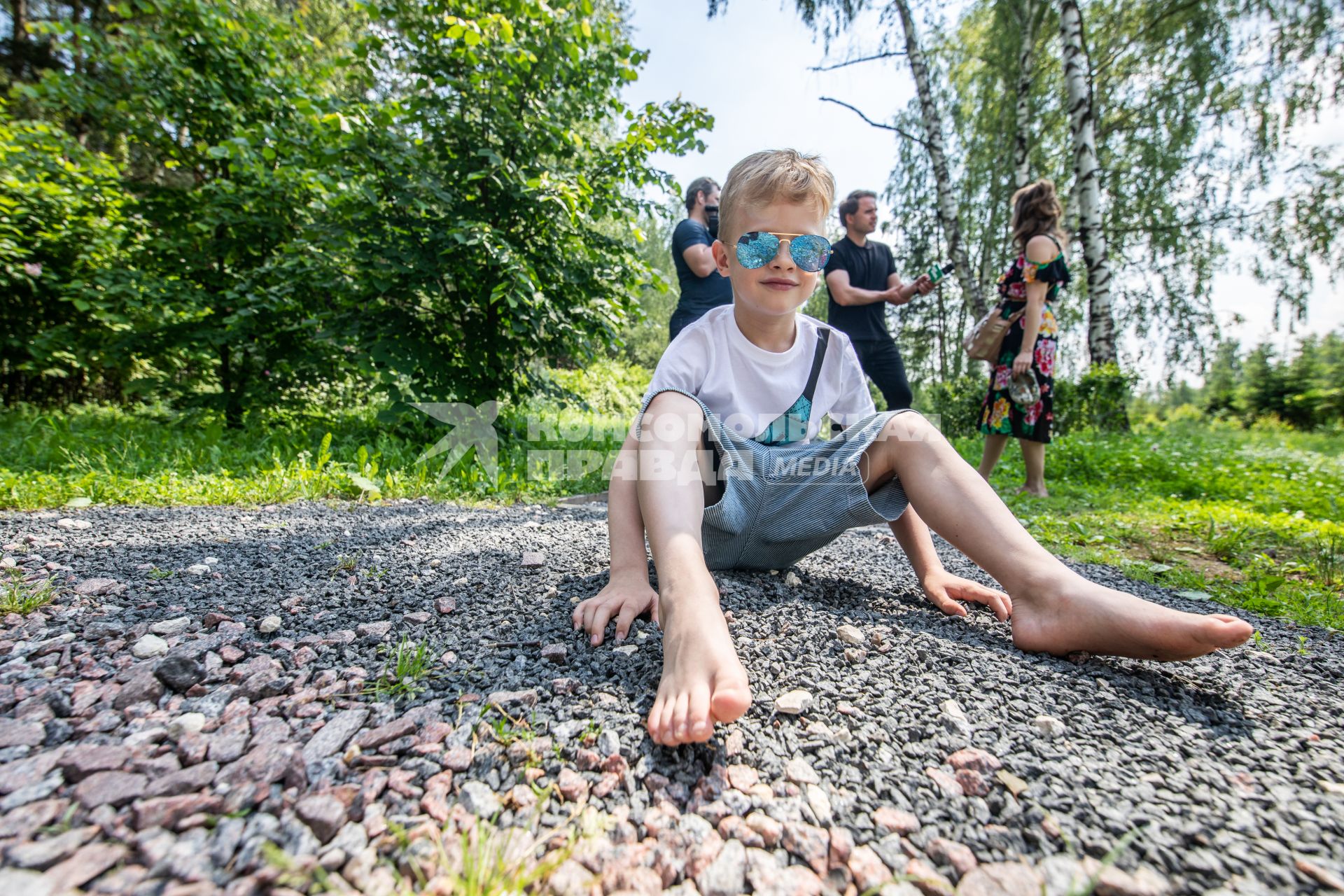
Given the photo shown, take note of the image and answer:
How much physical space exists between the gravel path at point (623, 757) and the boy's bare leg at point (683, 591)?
0.22ft

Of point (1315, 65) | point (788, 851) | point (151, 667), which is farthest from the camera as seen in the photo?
point (1315, 65)

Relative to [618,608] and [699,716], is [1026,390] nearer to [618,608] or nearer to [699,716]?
[618,608]

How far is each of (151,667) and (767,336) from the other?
1551 mm

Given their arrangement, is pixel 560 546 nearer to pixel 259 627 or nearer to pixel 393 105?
pixel 259 627

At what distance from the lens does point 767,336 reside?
5.57 ft

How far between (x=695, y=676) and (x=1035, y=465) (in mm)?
3614

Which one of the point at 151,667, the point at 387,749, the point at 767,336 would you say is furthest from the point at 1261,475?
the point at 151,667

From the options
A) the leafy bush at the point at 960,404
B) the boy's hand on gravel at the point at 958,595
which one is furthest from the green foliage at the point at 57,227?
the leafy bush at the point at 960,404

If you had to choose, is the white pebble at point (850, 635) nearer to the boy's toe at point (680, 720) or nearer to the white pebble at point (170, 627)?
the boy's toe at point (680, 720)

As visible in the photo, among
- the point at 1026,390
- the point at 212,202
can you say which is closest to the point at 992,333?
the point at 1026,390

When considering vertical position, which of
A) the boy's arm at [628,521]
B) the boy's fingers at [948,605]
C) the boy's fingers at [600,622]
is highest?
the boy's arm at [628,521]

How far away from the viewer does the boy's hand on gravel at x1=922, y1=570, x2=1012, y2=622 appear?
1.49 metres

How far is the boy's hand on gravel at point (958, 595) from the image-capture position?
149 centimetres

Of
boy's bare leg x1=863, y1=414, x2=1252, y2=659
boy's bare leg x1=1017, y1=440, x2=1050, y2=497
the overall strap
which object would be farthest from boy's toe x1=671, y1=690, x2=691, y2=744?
boy's bare leg x1=1017, y1=440, x2=1050, y2=497
